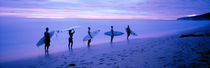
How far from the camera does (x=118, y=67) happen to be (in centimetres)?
518

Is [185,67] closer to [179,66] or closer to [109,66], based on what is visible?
[179,66]

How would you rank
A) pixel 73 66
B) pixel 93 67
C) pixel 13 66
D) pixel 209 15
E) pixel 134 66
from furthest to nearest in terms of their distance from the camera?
pixel 209 15 → pixel 13 66 → pixel 73 66 → pixel 93 67 → pixel 134 66

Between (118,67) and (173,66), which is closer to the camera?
(173,66)

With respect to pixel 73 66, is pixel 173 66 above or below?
above

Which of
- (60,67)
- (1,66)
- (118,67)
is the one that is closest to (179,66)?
(118,67)

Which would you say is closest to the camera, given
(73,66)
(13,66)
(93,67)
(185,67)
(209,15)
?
(185,67)

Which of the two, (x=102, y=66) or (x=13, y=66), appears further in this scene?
(x=13, y=66)

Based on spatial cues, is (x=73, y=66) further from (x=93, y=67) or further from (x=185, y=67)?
(x=185, y=67)

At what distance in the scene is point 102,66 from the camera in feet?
18.2

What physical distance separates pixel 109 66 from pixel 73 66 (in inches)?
57.4

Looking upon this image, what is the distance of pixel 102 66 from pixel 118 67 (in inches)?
26.6

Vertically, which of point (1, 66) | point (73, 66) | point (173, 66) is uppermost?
point (173, 66)

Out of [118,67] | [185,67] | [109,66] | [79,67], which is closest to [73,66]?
[79,67]

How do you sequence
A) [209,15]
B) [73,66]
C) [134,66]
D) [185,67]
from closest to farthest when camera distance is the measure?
[185,67], [134,66], [73,66], [209,15]
